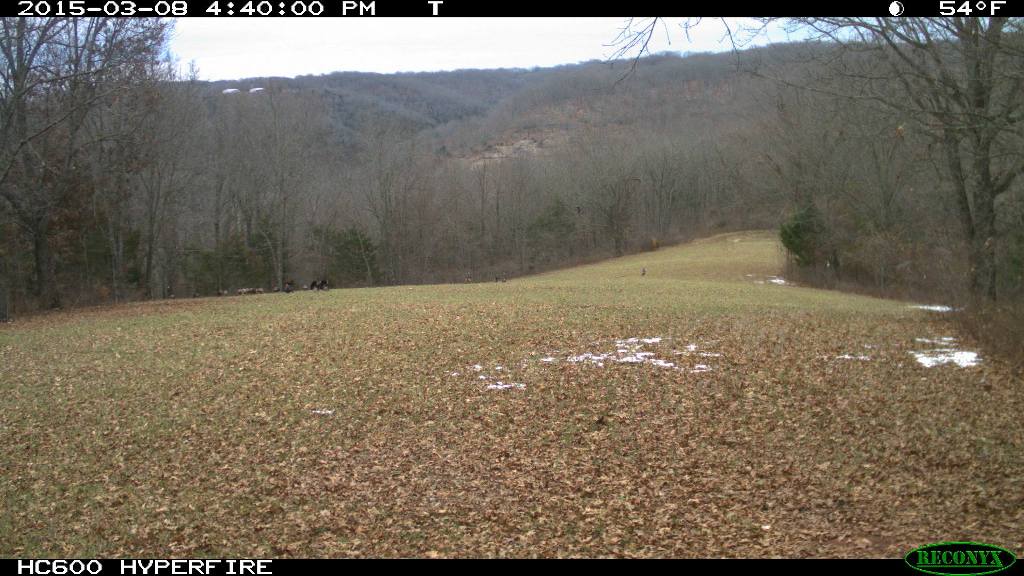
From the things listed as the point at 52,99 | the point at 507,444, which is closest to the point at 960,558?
the point at 507,444

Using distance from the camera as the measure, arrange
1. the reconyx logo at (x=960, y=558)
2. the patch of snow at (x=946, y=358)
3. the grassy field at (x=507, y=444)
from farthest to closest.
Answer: the patch of snow at (x=946, y=358) → the grassy field at (x=507, y=444) → the reconyx logo at (x=960, y=558)

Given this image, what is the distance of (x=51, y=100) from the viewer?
865 inches

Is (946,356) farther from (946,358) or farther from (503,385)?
(503,385)

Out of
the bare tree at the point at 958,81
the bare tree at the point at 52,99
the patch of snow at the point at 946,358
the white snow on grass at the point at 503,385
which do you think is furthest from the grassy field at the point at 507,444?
the bare tree at the point at 52,99

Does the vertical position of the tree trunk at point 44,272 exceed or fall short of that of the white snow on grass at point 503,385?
it exceeds it

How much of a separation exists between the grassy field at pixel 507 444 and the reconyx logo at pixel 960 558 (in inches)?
9.5

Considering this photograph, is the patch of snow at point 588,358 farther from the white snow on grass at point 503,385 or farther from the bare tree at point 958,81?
the bare tree at point 958,81

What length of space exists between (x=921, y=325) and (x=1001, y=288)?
289 centimetres

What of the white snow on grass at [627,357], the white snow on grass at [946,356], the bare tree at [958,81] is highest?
the bare tree at [958,81]

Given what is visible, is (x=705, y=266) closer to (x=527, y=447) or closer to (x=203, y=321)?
(x=203, y=321)

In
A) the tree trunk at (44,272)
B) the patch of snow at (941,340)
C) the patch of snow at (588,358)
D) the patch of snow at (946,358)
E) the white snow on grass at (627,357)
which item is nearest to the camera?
the patch of snow at (946,358)

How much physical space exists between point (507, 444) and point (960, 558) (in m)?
4.60

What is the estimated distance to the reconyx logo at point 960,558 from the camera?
4727 mm

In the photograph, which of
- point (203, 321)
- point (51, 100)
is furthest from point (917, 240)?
point (51, 100)
